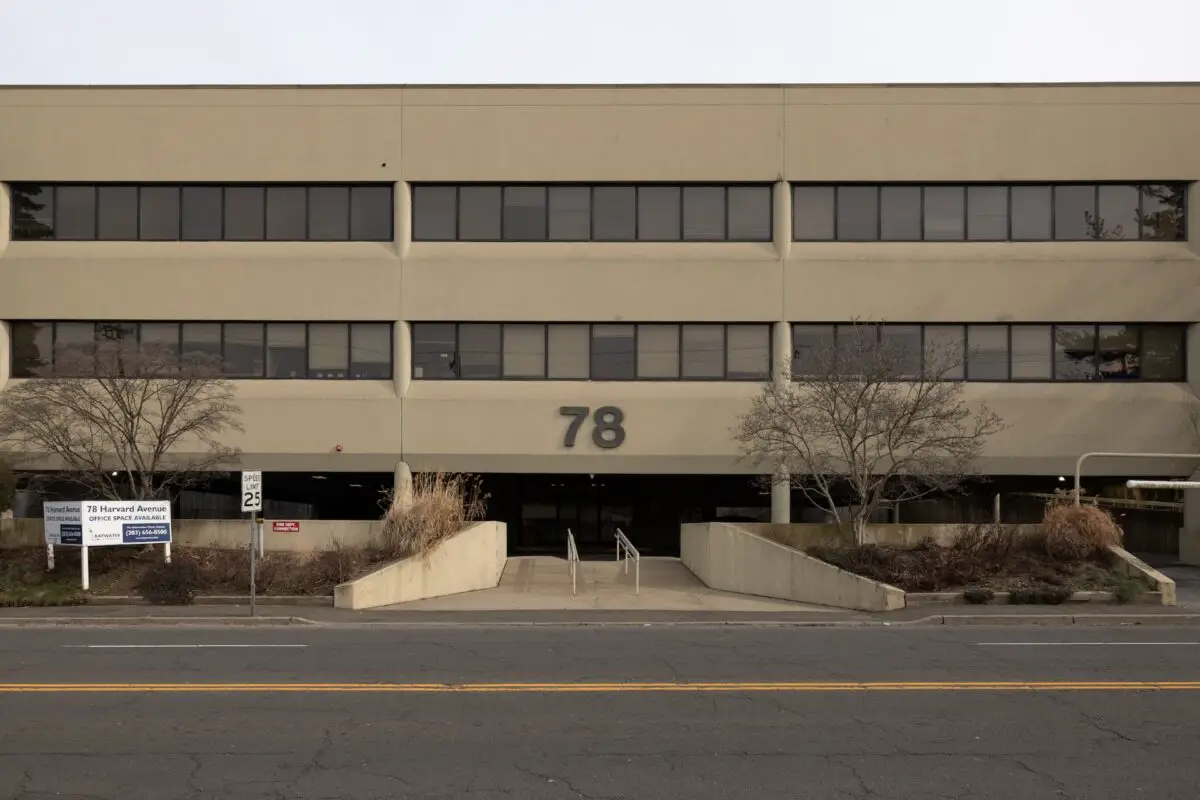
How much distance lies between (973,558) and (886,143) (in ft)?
44.5

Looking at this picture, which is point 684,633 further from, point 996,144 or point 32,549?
point 996,144

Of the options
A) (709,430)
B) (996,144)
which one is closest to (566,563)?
(709,430)

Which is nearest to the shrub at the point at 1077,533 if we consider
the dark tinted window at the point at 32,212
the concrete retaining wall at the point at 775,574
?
the concrete retaining wall at the point at 775,574

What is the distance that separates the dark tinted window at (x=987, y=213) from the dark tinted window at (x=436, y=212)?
568 inches

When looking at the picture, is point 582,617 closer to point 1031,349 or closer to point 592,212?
point 592,212

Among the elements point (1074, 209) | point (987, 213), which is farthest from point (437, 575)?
point (1074, 209)

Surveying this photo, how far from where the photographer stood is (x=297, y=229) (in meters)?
31.2

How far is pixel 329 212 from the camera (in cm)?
3127

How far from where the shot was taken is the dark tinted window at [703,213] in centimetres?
3088

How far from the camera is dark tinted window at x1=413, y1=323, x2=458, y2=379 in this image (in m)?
31.0

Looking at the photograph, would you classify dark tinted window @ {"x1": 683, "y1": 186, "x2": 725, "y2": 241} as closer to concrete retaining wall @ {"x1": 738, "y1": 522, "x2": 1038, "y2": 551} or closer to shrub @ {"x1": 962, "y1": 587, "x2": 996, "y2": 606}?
concrete retaining wall @ {"x1": 738, "y1": 522, "x2": 1038, "y2": 551}

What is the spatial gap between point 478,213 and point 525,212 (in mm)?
1330

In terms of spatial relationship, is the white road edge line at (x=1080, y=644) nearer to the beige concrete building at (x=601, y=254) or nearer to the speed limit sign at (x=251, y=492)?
the speed limit sign at (x=251, y=492)

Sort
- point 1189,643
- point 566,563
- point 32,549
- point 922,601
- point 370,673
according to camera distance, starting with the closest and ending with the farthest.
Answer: point 370,673
point 1189,643
point 922,601
point 32,549
point 566,563
